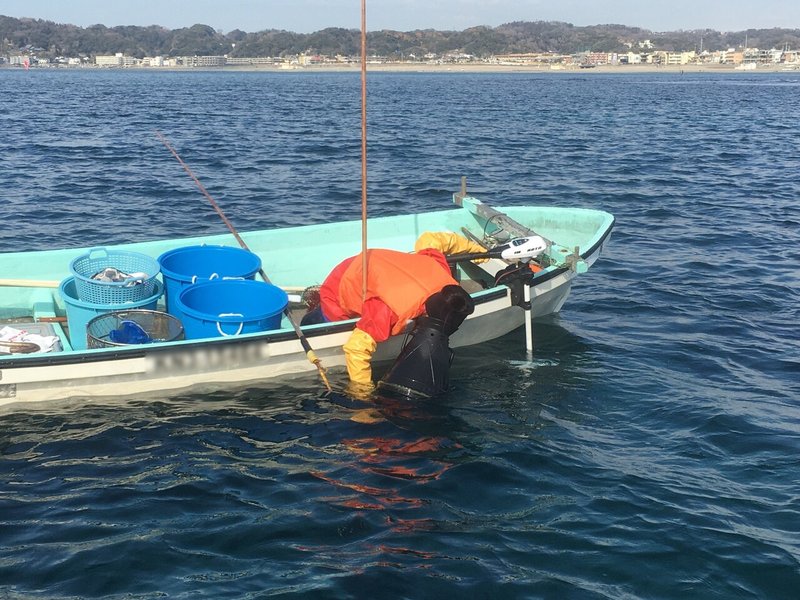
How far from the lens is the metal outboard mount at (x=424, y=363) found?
7.25m

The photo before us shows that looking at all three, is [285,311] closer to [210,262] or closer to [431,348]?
[210,262]

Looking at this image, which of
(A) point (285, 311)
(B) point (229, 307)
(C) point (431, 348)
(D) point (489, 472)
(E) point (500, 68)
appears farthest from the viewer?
(E) point (500, 68)

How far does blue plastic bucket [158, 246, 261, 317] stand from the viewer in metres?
8.34

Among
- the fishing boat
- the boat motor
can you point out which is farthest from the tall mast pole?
the boat motor

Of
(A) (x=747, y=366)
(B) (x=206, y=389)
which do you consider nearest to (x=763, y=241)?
(A) (x=747, y=366)

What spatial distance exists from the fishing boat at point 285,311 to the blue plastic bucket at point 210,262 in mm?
245

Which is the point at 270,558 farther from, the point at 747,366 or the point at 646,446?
the point at 747,366

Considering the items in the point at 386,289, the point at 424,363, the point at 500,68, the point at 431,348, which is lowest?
the point at 424,363

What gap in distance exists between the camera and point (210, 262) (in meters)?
8.66

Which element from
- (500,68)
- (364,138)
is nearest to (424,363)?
(364,138)

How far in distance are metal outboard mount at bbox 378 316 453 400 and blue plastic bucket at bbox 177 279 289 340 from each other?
122cm

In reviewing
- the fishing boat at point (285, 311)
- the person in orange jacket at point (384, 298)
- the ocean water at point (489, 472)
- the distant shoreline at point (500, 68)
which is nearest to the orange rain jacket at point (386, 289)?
the person in orange jacket at point (384, 298)

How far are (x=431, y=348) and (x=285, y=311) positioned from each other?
4.97 ft

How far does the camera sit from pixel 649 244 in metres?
14.4
